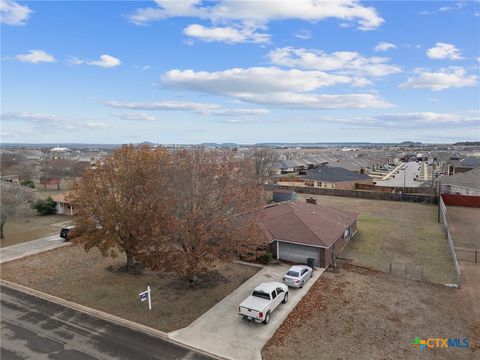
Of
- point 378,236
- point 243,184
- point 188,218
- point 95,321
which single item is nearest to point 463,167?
point 378,236

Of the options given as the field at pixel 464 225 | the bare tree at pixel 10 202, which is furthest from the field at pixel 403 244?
the bare tree at pixel 10 202

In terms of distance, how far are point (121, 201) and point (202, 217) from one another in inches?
257

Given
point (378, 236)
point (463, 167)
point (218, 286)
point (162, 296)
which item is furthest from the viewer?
point (463, 167)

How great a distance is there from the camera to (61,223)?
39062 mm

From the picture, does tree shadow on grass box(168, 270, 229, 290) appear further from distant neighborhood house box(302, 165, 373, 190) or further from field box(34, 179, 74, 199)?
distant neighborhood house box(302, 165, 373, 190)

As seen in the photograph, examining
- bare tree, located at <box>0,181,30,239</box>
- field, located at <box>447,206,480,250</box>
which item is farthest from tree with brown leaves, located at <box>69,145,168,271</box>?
field, located at <box>447,206,480,250</box>

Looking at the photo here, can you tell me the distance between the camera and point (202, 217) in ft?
63.4

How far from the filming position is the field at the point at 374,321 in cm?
1459

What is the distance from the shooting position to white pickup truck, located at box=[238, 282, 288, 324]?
53.8 feet

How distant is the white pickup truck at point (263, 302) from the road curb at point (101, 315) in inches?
114

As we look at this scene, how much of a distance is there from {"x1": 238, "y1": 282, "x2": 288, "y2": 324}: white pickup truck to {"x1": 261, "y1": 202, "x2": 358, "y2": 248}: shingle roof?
24.0ft

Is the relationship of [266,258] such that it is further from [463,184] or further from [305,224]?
[463,184]

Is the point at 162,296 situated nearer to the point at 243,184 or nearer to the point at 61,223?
the point at 243,184

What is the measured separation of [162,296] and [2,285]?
37.9 ft
